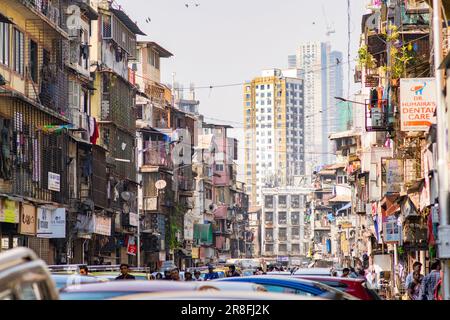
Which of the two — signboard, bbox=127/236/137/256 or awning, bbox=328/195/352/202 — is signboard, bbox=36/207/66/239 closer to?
signboard, bbox=127/236/137/256

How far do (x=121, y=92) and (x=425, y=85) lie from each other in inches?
1661

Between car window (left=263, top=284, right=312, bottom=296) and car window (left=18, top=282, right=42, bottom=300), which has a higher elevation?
Result: car window (left=18, top=282, right=42, bottom=300)

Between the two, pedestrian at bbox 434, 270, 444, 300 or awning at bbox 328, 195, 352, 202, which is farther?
awning at bbox 328, 195, 352, 202

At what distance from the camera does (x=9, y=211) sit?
42312 mm

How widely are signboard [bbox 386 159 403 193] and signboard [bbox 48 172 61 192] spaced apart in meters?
13.0

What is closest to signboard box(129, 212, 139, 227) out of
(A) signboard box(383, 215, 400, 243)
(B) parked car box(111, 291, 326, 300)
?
(A) signboard box(383, 215, 400, 243)

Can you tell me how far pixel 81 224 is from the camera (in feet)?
185

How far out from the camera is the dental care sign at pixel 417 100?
1256 inches

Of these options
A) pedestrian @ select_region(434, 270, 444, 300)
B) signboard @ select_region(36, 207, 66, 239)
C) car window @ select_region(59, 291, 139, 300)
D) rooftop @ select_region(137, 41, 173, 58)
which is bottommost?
pedestrian @ select_region(434, 270, 444, 300)

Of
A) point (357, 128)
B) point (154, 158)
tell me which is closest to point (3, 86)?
point (154, 158)

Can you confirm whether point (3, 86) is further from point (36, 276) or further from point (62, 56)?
point (36, 276)

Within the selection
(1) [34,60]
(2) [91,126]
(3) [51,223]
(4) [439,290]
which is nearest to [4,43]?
(1) [34,60]

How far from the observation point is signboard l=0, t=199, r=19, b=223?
41.6 metres

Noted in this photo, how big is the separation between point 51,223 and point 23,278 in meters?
44.3
